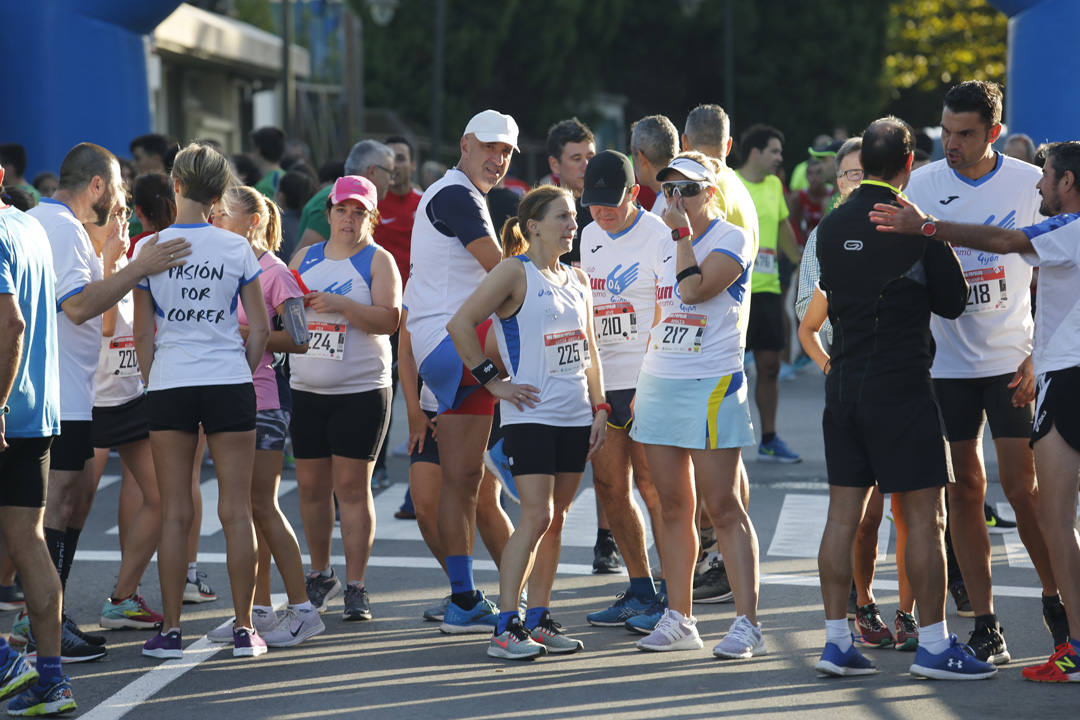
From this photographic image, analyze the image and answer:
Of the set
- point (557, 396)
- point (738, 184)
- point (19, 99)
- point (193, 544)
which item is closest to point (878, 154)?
point (738, 184)

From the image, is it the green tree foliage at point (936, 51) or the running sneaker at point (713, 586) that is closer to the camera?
the running sneaker at point (713, 586)

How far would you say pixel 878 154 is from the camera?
19.2ft

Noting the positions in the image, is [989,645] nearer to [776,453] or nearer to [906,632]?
[906,632]

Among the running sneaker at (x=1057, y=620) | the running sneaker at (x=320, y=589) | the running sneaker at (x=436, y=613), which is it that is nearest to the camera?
the running sneaker at (x=1057, y=620)

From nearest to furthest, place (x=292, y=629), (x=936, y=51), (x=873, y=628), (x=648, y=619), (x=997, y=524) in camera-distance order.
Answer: (x=873, y=628), (x=292, y=629), (x=648, y=619), (x=997, y=524), (x=936, y=51)

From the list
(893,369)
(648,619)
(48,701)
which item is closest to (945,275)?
(893,369)

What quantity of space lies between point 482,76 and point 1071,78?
107 ft

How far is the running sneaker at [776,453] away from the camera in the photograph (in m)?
11.8

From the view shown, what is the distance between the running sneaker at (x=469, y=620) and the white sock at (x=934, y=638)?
6.15 feet

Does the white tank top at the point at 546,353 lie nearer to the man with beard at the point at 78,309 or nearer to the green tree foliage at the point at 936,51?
the man with beard at the point at 78,309

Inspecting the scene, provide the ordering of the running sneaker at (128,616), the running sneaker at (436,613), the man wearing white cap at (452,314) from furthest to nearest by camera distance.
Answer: the running sneaker at (436,613), the running sneaker at (128,616), the man wearing white cap at (452,314)

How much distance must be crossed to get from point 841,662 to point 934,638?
367 millimetres

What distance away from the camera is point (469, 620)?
6.94 m

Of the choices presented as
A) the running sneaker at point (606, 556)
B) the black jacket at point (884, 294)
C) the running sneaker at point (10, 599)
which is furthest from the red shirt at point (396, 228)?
the black jacket at point (884, 294)
